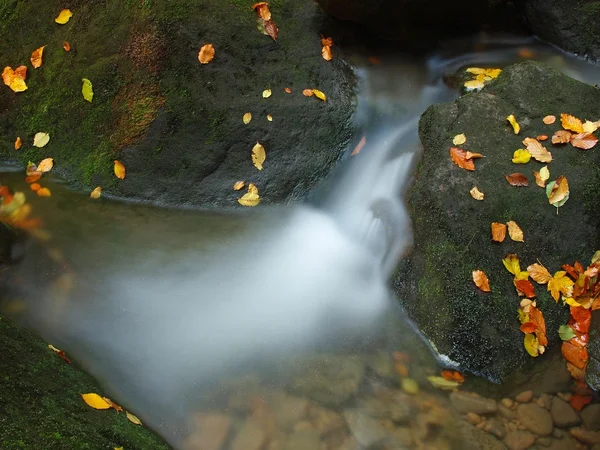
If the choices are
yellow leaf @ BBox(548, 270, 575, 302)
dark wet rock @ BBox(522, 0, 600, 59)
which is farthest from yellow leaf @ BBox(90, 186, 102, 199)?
dark wet rock @ BBox(522, 0, 600, 59)

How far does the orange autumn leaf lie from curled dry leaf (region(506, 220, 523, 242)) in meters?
0.46

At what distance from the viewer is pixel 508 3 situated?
507 centimetres

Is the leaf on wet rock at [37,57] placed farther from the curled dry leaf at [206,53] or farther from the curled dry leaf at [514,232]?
the curled dry leaf at [514,232]

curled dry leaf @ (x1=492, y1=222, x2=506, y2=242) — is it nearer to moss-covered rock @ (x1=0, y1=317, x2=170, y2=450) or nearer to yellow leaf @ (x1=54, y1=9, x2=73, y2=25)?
moss-covered rock @ (x1=0, y1=317, x2=170, y2=450)

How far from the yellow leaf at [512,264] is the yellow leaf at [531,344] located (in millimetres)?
415

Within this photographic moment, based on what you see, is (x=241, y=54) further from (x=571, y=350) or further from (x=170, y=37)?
(x=571, y=350)

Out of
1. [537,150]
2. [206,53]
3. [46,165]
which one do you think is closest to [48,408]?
[46,165]

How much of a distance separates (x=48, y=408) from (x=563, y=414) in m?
2.94

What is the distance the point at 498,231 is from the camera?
359 centimetres

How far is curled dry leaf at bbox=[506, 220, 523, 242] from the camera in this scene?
359 centimetres

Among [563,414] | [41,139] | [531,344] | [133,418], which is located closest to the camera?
[133,418]

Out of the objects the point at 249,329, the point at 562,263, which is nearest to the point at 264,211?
the point at 249,329

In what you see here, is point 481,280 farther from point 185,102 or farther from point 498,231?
point 185,102

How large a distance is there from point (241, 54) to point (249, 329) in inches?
86.3
